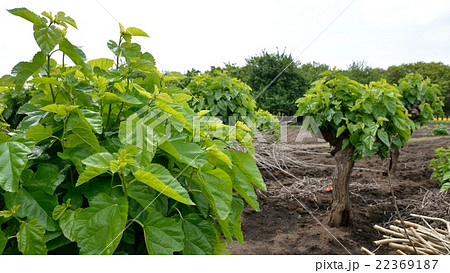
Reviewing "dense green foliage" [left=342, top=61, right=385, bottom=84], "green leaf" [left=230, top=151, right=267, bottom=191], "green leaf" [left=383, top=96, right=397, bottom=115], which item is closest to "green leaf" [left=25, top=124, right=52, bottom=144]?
"green leaf" [left=230, top=151, right=267, bottom=191]

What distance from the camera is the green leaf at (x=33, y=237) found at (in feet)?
3.51

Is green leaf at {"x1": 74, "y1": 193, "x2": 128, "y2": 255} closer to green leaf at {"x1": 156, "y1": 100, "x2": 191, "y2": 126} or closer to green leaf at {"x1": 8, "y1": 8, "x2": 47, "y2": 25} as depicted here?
green leaf at {"x1": 156, "y1": 100, "x2": 191, "y2": 126}

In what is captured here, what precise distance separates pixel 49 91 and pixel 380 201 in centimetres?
540

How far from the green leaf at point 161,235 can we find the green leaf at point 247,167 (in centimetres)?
33

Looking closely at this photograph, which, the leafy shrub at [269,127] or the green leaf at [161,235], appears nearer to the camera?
the green leaf at [161,235]

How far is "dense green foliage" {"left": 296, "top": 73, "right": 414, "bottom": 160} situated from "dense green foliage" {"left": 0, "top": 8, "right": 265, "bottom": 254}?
3.37m

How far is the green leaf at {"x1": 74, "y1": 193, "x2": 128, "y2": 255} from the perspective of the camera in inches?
40.5

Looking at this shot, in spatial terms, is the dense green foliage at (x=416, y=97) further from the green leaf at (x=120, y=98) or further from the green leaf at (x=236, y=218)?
the green leaf at (x=120, y=98)

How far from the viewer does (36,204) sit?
3.71 ft

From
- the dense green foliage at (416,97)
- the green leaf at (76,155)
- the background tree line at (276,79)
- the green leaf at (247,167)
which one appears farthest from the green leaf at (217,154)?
the background tree line at (276,79)

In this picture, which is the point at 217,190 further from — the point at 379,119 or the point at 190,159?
the point at 379,119

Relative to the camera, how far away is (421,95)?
7.59 meters

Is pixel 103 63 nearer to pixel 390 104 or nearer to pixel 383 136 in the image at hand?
pixel 383 136

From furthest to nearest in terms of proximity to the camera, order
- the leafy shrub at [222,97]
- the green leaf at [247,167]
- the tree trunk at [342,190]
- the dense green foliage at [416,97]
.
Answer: the dense green foliage at [416,97]
the leafy shrub at [222,97]
the tree trunk at [342,190]
the green leaf at [247,167]
